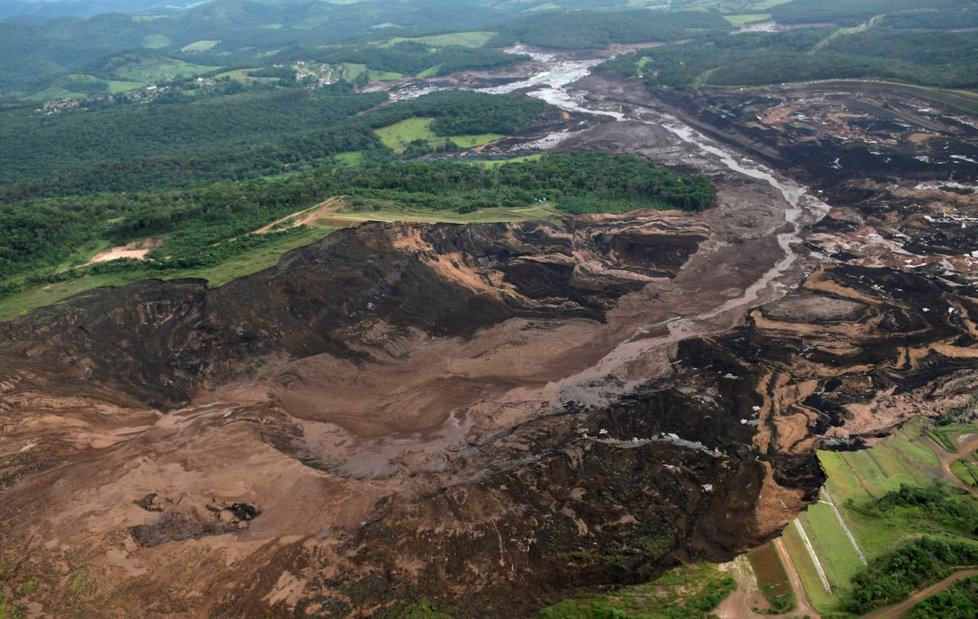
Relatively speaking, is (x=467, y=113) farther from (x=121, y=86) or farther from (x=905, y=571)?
(x=121, y=86)

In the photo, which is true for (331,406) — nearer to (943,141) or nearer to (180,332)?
(180,332)

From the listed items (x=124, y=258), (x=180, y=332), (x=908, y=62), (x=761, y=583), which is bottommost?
(x=761, y=583)

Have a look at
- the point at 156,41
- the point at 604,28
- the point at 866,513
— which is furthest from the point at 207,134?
the point at 156,41

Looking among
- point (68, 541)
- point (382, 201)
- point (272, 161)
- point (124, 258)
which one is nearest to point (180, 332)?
point (124, 258)

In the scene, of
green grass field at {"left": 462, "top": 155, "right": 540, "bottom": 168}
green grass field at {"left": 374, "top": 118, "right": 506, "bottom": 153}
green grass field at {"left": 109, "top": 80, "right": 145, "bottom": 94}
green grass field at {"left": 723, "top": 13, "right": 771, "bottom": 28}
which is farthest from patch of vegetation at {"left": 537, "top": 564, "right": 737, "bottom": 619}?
green grass field at {"left": 723, "top": 13, "right": 771, "bottom": 28}

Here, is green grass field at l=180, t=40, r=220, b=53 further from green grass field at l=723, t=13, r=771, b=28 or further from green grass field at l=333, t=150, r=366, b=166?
green grass field at l=723, t=13, r=771, b=28
